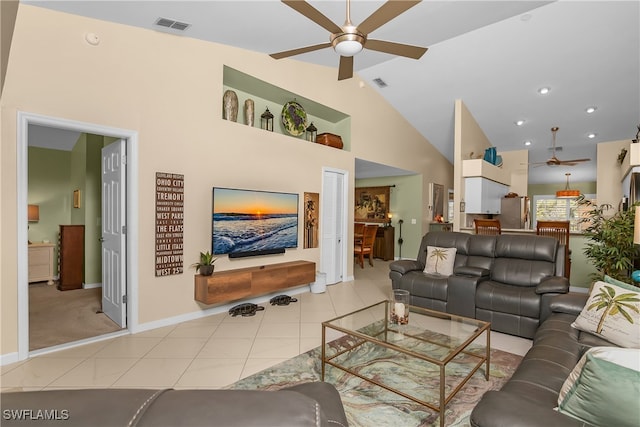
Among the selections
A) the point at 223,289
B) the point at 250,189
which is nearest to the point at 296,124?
the point at 250,189

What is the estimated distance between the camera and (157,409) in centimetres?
50

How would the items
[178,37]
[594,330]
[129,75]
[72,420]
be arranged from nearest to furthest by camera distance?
[72,420]
[594,330]
[129,75]
[178,37]

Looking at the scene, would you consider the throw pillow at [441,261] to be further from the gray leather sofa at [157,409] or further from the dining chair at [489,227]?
the gray leather sofa at [157,409]

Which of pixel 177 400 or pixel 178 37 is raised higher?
pixel 178 37

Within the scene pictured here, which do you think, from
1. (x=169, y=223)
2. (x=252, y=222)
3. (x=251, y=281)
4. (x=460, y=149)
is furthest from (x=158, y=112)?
(x=460, y=149)

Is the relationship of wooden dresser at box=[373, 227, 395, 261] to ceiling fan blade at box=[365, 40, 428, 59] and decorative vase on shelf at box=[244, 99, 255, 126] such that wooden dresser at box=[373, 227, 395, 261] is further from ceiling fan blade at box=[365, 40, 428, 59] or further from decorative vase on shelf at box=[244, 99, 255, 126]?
ceiling fan blade at box=[365, 40, 428, 59]

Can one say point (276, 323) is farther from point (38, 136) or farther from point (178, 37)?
point (38, 136)

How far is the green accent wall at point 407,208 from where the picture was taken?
8164 millimetres

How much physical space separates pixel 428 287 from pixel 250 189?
256cm

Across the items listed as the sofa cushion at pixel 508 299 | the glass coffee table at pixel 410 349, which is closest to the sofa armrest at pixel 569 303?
the sofa cushion at pixel 508 299

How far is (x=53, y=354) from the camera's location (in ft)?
8.89

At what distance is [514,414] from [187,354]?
8.21 feet

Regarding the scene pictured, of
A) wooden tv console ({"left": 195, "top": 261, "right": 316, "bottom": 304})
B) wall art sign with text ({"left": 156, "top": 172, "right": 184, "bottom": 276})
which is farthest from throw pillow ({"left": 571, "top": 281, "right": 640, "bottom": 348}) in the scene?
wall art sign with text ({"left": 156, "top": 172, "right": 184, "bottom": 276})

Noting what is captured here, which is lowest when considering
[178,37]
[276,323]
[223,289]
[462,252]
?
[276,323]
